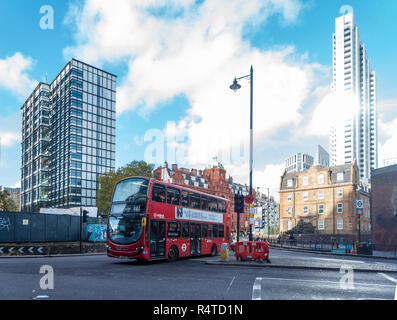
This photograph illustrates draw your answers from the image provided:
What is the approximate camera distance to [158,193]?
59.0 ft

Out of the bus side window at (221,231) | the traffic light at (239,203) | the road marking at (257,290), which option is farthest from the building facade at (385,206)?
the road marking at (257,290)

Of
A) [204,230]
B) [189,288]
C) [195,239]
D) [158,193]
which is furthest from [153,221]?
[189,288]

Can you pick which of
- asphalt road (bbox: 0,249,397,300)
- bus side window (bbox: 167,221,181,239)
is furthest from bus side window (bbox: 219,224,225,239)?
asphalt road (bbox: 0,249,397,300)

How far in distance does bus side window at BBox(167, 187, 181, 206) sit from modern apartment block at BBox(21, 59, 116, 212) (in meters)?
67.1

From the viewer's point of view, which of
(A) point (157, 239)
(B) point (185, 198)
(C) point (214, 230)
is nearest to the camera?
(A) point (157, 239)

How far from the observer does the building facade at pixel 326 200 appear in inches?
2172

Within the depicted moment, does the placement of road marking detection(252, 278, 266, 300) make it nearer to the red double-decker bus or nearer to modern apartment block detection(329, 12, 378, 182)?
the red double-decker bus

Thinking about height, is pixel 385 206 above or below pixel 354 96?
below

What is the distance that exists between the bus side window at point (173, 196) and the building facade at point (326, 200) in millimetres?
40269

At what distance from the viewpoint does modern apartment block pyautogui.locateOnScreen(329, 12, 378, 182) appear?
173 m

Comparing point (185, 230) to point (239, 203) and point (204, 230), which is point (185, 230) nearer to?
point (204, 230)

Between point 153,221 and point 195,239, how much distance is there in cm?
506

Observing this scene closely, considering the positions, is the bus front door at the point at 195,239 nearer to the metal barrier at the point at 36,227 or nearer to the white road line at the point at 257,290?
the white road line at the point at 257,290
